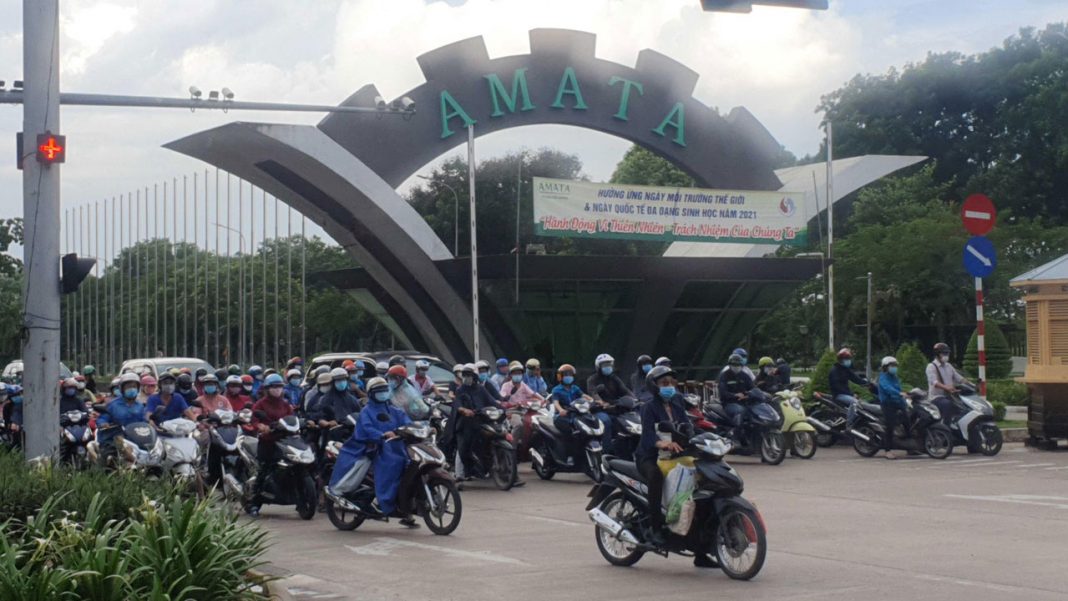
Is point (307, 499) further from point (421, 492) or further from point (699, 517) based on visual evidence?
point (699, 517)

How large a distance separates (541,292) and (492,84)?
17.4ft

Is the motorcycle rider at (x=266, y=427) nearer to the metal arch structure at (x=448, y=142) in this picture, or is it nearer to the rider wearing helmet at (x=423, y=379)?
the rider wearing helmet at (x=423, y=379)

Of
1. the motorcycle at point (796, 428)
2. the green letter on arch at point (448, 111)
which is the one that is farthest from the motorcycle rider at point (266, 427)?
the green letter on arch at point (448, 111)

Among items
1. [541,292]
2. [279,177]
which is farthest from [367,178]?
[541,292]

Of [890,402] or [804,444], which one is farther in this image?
[804,444]

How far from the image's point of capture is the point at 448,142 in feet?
113

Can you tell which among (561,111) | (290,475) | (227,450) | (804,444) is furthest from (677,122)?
(290,475)

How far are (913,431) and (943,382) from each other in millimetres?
1027

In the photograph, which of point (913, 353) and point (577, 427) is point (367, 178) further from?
point (577, 427)

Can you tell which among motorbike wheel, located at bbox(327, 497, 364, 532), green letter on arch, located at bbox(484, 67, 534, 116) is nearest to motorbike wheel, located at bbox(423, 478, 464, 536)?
motorbike wheel, located at bbox(327, 497, 364, 532)

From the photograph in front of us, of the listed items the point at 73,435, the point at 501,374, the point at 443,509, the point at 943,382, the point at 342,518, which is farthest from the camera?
the point at 501,374

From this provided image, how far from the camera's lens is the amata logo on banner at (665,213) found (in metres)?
31.9

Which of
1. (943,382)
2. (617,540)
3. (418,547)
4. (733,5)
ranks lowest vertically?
(418,547)

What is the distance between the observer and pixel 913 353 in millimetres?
30703
